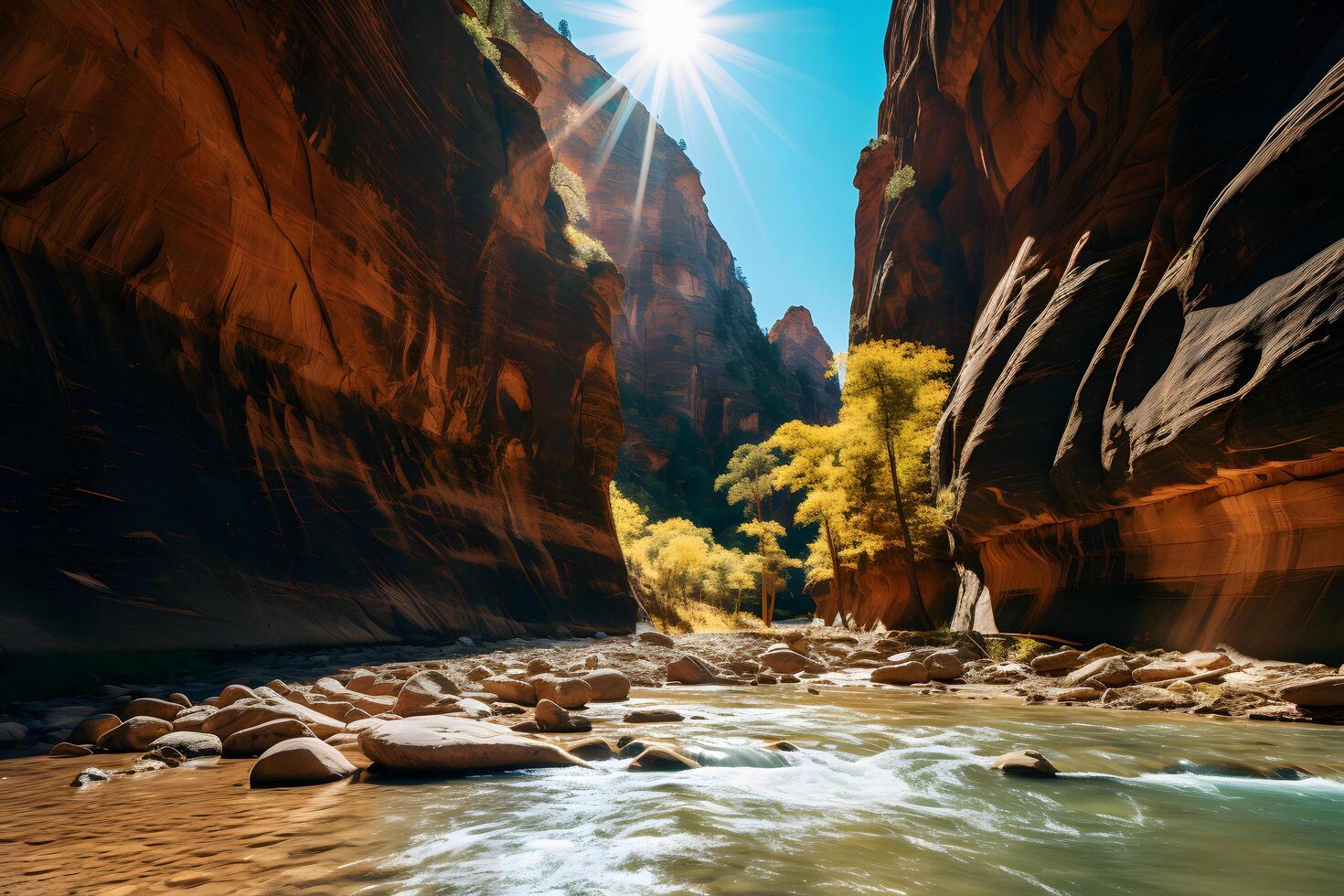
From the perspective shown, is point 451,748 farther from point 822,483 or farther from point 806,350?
point 806,350

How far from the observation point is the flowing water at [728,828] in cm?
278

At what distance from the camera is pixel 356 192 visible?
16297mm

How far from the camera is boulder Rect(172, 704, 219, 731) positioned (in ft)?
18.8

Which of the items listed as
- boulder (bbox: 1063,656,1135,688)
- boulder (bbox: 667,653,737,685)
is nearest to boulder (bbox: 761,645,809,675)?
A: boulder (bbox: 667,653,737,685)

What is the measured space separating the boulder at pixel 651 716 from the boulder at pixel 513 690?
5.65 ft

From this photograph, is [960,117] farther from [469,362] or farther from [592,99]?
[592,99]

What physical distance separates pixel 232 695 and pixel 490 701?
2773 millimetres

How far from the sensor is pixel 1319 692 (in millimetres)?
6926

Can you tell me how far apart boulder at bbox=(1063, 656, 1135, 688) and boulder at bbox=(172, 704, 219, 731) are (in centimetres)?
1130

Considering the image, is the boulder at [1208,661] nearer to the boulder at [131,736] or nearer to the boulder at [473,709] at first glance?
the boulder at [473,709]

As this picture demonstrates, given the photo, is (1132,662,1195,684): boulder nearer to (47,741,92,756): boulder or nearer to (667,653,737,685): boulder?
(667,653,737,685): boulder

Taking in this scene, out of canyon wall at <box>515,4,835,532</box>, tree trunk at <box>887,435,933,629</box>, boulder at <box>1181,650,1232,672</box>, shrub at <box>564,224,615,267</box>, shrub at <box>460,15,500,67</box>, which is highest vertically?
canyon wall at <box>515,4,835,532</box>

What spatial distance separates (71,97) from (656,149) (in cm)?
9705

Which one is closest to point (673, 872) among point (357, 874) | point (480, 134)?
point (357, 874)
